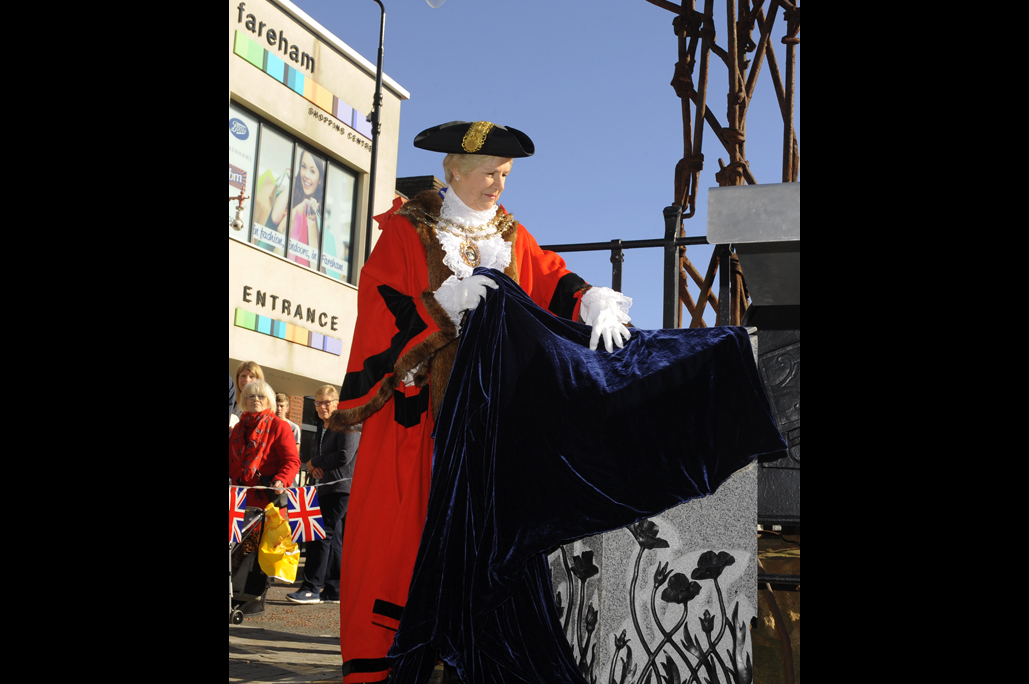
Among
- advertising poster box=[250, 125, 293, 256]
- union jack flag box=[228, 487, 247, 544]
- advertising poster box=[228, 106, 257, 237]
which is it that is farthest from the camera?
advertising poster box=[250, 125, 293, 256]

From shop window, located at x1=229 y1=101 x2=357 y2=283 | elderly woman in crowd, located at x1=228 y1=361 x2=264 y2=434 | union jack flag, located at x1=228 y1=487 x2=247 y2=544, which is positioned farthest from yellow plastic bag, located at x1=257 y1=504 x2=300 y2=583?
shop window, located at x1=229 y1=101 x2=357 y2=283

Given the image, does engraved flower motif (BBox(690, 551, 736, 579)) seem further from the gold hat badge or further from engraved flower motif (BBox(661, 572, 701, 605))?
the gold hat badge

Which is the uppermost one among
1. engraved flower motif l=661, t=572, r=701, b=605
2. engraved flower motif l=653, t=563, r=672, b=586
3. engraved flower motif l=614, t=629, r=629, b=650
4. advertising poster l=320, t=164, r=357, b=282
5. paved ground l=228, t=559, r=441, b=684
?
advertising poster l=320, t=164, r=357, b=282

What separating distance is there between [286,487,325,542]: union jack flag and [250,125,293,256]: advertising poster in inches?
380

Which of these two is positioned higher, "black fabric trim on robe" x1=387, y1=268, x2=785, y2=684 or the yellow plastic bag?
"black fabric trim on robe" x1=387, y1=268, x2=785, y2=684

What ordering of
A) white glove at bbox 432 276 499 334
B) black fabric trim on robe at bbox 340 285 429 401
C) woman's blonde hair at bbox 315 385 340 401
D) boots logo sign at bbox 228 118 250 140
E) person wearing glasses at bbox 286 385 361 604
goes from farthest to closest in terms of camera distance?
boots logo sign at bbox 228 118 250 140, woman's blonde hair at bbox 315 385 340 401, person wearing glasses at bbox 286 385 361 604, black fabric trim on robe at bbox 340 285 429 401, white glove at bbox 432 276 499 334

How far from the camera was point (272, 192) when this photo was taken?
1517 centimetres

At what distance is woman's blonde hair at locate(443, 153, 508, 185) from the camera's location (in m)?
3.13

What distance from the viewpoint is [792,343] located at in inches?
113

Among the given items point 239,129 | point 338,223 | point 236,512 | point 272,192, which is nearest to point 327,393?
point 236,512

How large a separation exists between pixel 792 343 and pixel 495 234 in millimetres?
1066

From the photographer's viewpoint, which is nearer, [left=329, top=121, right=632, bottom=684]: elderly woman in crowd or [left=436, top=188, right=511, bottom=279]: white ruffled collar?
[left=329, top=121, right=632, bottom=684]: elderly woman in crowd
